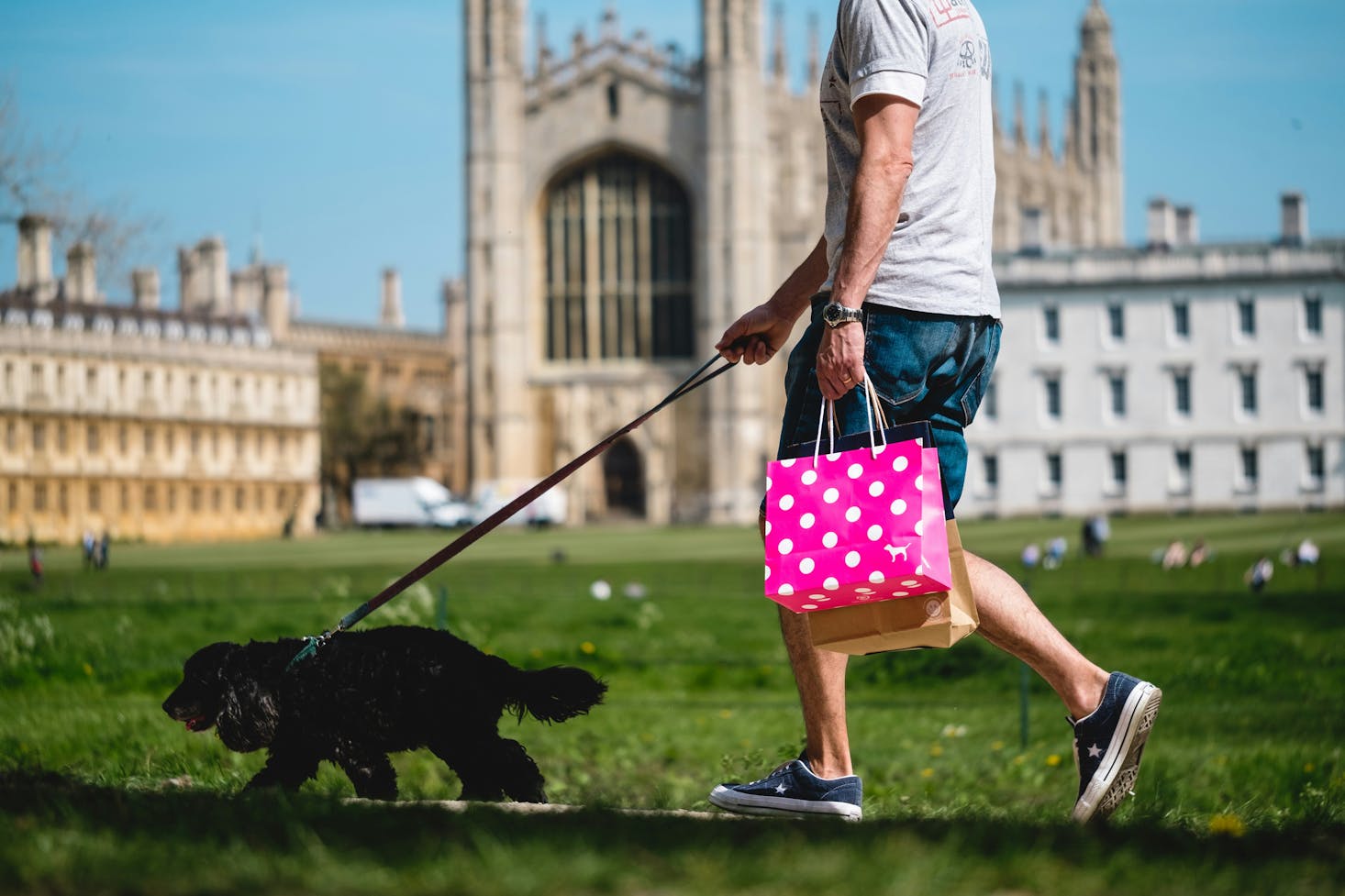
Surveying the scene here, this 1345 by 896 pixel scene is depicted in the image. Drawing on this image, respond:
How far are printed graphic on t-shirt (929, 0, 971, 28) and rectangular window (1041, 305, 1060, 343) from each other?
207 feet

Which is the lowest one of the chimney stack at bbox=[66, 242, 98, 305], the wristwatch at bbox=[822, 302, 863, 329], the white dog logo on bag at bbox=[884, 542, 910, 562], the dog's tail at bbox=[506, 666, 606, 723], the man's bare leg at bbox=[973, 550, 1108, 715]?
the dog's tail at bbox=[506, 666, 606, 723]

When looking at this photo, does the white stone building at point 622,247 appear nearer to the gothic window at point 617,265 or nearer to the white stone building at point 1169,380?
the gothic window at point 617,265

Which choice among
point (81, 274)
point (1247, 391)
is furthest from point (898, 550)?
point (1247, 391)

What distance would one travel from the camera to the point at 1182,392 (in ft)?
217

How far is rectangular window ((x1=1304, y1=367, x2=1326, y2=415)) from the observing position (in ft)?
212

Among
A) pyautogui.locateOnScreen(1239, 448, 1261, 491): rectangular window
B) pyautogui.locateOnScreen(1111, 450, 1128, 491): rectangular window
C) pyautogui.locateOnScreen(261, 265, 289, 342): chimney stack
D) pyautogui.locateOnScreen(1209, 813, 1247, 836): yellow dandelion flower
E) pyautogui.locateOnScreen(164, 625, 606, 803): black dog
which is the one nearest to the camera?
pyautogui.locateOnScreen(1209, 813, 1247, 836): yellow dandelion flower

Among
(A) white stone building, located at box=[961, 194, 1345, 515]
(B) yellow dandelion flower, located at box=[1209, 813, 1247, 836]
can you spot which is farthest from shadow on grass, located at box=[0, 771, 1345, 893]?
(A) white stone building, located at box=[961, 194, 1345, 515]

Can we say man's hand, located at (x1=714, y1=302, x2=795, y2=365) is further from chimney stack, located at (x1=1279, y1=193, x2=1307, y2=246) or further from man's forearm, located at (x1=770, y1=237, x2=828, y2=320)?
chimney stack, located at (x1=1279, y1=193, x2=1307, y2=246)

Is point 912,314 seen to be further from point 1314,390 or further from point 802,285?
point 1314,390

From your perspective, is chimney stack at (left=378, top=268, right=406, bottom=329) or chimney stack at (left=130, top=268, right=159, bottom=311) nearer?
chimney stack at (left=130, top=268, right=159, bottom=311)

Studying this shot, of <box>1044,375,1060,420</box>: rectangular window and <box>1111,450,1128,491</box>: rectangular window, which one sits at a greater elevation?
<box>1044,375,1060,420</box>: rectangular window

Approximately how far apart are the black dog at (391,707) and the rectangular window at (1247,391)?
63.4 metres

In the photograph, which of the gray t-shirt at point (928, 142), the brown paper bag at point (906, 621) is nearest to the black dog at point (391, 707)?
the brown paper bag at point (906, 621)

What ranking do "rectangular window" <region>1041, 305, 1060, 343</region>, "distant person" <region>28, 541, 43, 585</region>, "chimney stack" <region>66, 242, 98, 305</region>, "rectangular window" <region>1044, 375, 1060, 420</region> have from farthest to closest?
"rectangular window" <region>1044, 375, 1060, 420</region> < "rectangular window" <region>1041, 305, 1060, 343</region> < "distant person" <region>28, 541, 43, 585</region> < "chimney stack" <region>66, 242, 98, 305</region>
